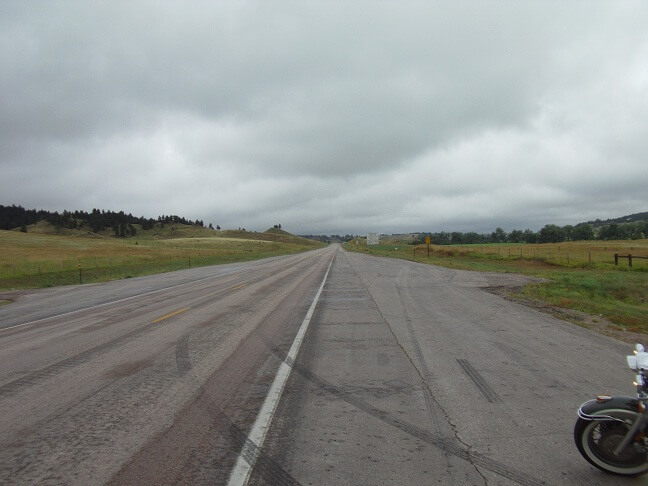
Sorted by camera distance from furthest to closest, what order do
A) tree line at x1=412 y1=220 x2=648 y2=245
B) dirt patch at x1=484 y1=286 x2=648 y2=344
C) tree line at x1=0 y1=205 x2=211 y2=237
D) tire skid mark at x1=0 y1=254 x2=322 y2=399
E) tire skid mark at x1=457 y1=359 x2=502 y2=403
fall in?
tree line at x1=0 y1=205 x2=211 y2=237 → tree line at x1=412 y1=220 x2=648 y2=245 → dirt patch at x1=484 y1=286 x2=648 y2=344 → tire skid mark at x1=0 y1=254 x2=322 y2=399 → tire skid mark at x1=457 y1=359 x2=502 y2=403

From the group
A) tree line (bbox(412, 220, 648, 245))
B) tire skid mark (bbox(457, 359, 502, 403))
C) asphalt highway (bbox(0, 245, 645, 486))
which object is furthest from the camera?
tree line (bbox(412, 220, 648, 245))

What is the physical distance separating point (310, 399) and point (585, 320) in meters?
8.93

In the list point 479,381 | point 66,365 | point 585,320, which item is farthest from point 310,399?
point 585,320

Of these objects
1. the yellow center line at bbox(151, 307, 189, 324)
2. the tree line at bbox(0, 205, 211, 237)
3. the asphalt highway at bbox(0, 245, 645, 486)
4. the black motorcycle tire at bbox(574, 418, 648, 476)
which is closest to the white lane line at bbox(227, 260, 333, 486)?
the asphalt highway at bbox(0, 245, 645, 486)

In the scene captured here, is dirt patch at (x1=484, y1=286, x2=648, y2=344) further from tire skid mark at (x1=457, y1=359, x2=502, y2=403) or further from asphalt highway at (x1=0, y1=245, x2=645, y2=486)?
tire skid mark at (x1=457, y1=359, x2=502, y2=403)

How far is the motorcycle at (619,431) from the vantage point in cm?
351

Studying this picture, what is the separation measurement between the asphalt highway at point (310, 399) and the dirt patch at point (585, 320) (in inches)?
23.4

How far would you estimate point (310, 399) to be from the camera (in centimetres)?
525

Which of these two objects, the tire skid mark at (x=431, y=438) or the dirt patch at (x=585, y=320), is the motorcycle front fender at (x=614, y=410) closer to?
the tire skid mark at (x=431, y=438)

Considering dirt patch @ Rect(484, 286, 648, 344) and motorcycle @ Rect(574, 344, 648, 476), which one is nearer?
motorcycle @ Rect(574, 344, 648, 476)

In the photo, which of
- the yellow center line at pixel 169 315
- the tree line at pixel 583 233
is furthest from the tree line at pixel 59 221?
the yellow center line at pixel 169 315

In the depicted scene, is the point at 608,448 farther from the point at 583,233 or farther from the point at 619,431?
the point at 583,233

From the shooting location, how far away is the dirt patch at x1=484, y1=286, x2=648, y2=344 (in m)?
9.09

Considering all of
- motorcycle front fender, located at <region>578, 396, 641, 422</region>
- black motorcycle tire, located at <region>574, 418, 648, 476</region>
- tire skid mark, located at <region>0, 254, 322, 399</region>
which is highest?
motorcycle front fender, located at <region>578, 396, 641, 422</region>
